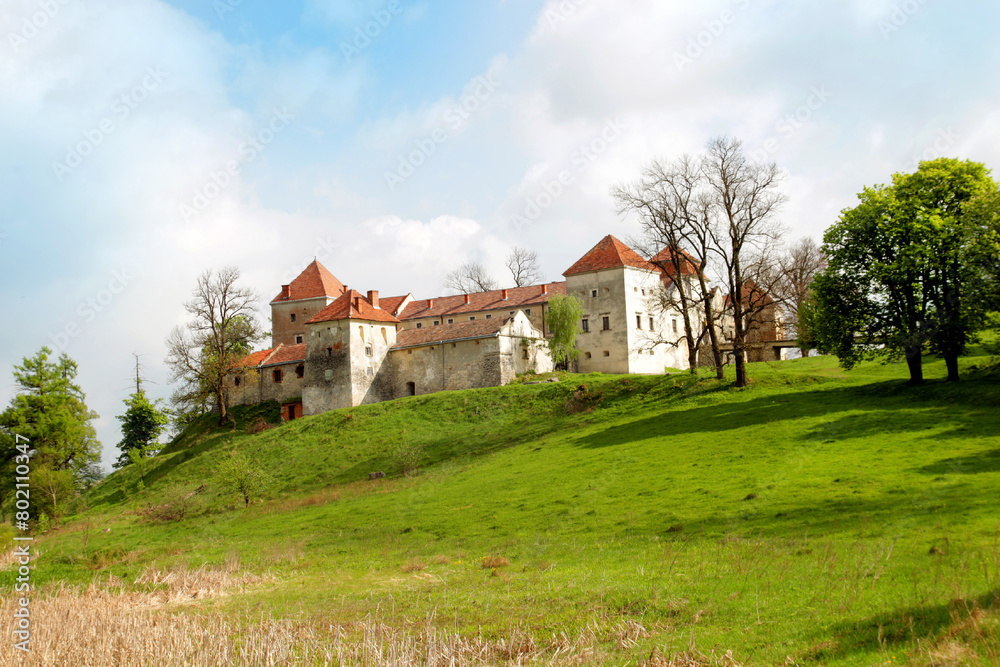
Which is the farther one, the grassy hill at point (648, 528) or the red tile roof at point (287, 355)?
the red tile roof at point (287, 355)

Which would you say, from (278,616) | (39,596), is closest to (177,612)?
(278,616)

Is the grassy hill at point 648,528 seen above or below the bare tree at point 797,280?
below

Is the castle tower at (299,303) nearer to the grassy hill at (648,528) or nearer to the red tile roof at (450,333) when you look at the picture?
the red tile roof at (450,333)

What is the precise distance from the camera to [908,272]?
1086 inches

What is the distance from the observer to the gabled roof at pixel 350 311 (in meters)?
55.5

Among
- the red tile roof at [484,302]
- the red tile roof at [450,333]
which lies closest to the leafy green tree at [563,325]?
the red tile roof at [450,333]

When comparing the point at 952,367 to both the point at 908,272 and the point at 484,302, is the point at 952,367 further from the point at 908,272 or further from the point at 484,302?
the point at 484,302

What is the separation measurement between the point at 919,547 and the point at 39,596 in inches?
653

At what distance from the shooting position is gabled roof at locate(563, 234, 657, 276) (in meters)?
55.9

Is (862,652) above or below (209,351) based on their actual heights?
below

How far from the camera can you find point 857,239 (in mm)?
29328

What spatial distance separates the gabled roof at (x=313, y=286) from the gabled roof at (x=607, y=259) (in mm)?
23383

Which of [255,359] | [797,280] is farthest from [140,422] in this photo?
[797,280]

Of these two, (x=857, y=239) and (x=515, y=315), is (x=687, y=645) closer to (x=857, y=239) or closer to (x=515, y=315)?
(x=857, y=239)
